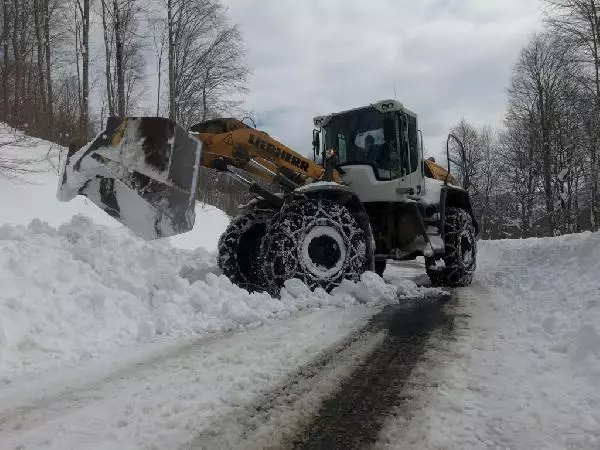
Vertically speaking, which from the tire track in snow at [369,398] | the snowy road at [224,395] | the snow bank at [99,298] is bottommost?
the tire track in snow at [369,398]

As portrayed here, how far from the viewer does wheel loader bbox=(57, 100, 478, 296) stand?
479 cm

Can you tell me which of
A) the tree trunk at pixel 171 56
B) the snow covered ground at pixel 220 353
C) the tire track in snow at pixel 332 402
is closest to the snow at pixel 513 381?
the snow covered ground at pixel 220 353

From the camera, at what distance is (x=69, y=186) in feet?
15.8

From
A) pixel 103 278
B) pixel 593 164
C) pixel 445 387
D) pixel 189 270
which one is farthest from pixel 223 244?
pixel 593 164

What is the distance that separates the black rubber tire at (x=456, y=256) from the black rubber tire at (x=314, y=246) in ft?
8.33

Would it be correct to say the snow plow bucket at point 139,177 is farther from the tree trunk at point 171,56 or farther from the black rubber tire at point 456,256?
the tree trunk at point 171,56

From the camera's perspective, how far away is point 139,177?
188 inches

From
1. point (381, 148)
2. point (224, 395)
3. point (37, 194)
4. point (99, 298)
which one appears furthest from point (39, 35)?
point (224, 395)

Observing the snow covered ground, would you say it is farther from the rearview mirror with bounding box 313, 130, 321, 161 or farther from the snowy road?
the rearview mirror with bounding box 313, 130, 321, 161

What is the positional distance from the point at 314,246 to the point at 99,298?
2.41 meters

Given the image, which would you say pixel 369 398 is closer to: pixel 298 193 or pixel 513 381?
pixel 513 381

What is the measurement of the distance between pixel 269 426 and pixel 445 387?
105 cm

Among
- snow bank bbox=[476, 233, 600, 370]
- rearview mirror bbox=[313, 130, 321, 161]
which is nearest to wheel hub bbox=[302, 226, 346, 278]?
snow bank bbox=[476, 233, 600, 370]

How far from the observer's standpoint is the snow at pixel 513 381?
204 centimetres
